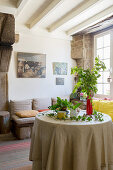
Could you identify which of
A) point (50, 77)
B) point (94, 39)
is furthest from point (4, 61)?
point (94, 39)

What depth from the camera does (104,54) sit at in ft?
16.4

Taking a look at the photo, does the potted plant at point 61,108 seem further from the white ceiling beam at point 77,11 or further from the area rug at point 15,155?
the white ceiling beam at point 77,11

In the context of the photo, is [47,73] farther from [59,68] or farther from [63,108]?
[63,108]

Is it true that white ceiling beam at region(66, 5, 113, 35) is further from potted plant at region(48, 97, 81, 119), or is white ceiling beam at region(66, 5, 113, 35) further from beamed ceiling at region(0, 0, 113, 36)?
potted plant at region(48, 97, 81, 119)

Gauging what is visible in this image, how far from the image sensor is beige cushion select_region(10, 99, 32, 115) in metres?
4.46

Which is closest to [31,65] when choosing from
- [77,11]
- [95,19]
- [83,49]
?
[83,49]

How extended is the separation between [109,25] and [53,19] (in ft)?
5.37

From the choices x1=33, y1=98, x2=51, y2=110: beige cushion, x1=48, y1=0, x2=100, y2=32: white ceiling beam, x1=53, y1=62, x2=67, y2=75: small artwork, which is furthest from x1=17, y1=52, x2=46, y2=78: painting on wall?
x1=48, y1=0, x2=100, y2=32: white ceiling beam

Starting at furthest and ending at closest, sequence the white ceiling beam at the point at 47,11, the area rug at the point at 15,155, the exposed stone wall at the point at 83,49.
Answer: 1. the exposed stone wall at the point at 83,49
2. the white ceiling beam at the point at 47,11
3. the area rug at the point at 15,155

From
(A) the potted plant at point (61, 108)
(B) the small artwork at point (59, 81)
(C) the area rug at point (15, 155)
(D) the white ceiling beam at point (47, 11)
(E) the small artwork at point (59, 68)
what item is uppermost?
(D) the white ceiling beam at point (47, 11)

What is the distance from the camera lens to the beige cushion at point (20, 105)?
4.46 meters

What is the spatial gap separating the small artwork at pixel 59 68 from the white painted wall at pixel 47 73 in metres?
0.12

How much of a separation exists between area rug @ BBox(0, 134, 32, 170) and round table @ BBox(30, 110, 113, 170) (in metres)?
0.92

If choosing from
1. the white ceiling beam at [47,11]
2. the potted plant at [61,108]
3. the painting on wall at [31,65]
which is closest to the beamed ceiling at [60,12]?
the white ceiling beam at [47,11]
